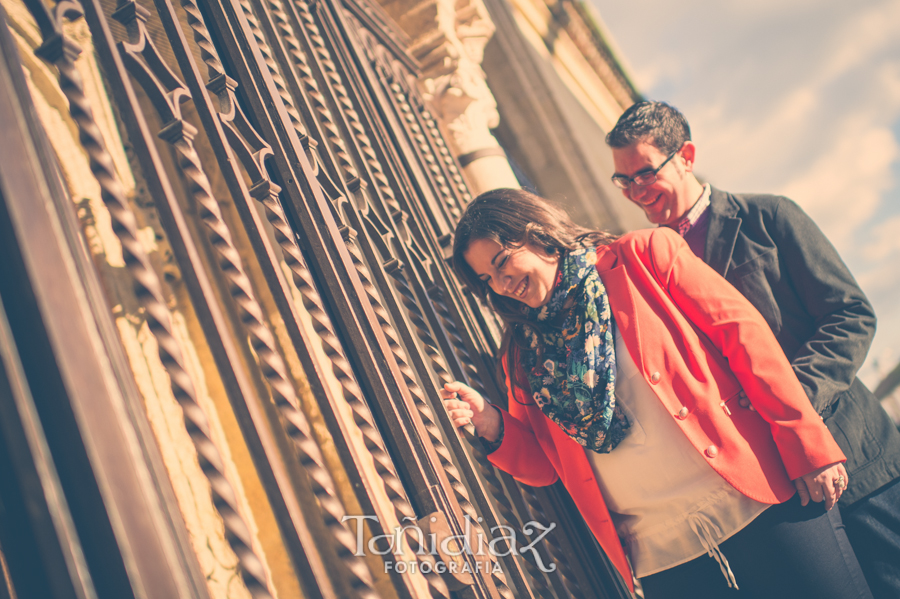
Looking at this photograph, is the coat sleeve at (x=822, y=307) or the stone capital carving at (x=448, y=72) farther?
the stone capital carving at (x=448, y=72)

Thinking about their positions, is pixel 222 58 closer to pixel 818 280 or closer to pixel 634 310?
pixel 634 310

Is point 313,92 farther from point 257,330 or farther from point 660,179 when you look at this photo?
point 660,179

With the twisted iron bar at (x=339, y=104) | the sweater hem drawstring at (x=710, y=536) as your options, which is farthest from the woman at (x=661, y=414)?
the twisted iron bar at (x=339, y=104)

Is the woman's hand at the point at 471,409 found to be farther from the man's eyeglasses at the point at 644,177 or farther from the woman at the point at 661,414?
the man's eyeglasses at the point at 644,177

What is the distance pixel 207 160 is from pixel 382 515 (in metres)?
1.09

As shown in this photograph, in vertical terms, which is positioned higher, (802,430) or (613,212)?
(613,212)

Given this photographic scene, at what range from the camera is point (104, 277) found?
1.06 meters

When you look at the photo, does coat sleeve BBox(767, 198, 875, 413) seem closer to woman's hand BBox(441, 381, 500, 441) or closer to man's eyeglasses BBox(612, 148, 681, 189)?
man's eyeglasses BBox(612, 148, 681, 189)

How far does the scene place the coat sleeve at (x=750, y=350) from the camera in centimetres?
119

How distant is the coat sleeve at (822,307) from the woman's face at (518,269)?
66 cm

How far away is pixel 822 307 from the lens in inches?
54.7

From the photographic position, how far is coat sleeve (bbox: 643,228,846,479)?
1192 millimetres

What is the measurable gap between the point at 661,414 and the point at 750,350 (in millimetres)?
267

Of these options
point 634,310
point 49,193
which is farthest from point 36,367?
point 634,310
